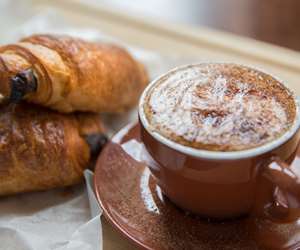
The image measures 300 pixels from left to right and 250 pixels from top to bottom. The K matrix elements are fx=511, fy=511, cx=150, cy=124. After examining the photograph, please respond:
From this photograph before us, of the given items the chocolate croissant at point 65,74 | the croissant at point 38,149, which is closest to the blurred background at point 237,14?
the chocolate croissant at point 65,74

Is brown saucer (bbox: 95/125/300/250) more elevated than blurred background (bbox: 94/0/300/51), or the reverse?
blurred background (bbox: 94/0/300/51)

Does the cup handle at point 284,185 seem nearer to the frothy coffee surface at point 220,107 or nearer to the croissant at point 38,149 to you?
the frothy coffee surface at point 220,107

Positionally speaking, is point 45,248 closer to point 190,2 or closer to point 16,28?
point 16,28

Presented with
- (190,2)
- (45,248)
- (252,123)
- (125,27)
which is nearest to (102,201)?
(45,248)

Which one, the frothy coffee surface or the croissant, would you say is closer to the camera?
the frothy coffee surface

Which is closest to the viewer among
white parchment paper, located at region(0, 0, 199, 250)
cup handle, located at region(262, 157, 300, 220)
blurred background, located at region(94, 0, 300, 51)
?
cup handle, located at region(262, 157, 300, 220)

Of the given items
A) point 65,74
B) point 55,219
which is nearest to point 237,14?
point 65,74

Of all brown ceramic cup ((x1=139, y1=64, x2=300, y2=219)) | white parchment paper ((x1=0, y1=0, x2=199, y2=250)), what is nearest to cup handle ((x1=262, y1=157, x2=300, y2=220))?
brown ceramic cup ((x1=139, y1=64, x2=300, y2=219))

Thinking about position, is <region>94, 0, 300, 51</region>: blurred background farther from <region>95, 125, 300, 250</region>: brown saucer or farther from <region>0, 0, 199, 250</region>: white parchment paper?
<region>95, 125, 300, 250</region>: brown saucer
